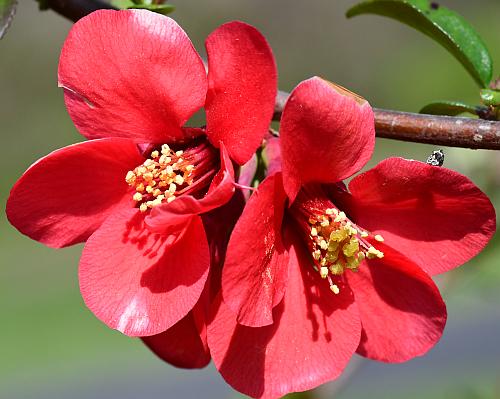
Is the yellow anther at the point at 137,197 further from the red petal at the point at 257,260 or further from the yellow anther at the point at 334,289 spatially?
the yellow anther at the point at 334,289

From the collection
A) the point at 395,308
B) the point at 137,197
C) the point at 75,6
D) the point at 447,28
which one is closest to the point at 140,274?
the point at 137,197

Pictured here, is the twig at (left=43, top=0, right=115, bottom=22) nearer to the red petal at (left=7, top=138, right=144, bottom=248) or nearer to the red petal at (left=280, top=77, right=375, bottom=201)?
the red petal at (left=7, top=138, right=144, bottom=248)

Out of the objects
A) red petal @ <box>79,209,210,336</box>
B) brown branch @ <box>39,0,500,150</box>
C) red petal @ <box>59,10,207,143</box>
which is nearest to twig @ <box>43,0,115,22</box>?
red petal @ <box>59,10,207,143</box>

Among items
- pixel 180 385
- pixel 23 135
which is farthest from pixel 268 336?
pixel 23 135

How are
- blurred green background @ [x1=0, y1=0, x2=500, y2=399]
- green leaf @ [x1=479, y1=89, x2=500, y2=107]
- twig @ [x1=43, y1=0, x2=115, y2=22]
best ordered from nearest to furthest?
green leaf @ [x1=479, y1=89, x2=500, y2=107] < twig @ [x1=43, y1=0, x2=115, y2=22] < blurred green background @ [x1=0, y1=0, x2=500, y2=399]

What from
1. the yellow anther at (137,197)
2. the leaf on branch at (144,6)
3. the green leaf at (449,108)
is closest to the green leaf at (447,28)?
the green leaf at (449,108)

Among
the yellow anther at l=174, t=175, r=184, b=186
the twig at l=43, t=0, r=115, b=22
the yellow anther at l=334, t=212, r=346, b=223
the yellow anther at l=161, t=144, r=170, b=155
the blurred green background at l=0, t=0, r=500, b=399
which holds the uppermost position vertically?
the twig at l=43, t=0, r=115, b=22
